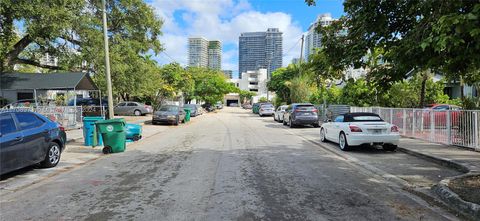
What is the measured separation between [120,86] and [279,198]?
940 inches

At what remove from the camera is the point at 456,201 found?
6141 mm

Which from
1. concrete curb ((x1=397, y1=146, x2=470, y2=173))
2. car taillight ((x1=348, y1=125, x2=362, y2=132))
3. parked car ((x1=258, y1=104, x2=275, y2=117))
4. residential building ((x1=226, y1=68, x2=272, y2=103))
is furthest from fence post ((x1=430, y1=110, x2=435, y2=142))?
residential building ((x1=226, y1=68, x2=272, y2=103))

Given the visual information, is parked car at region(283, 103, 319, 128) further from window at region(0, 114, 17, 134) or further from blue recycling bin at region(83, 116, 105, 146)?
window at region(0, 114, 17, 134)

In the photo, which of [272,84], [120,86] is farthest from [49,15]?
[272,84]

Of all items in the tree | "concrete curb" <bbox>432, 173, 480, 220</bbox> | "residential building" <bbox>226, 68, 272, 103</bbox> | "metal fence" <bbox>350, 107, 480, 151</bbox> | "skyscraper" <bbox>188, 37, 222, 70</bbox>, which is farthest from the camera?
"residential building" <bbox>226, 68, 272, 103</bbox>

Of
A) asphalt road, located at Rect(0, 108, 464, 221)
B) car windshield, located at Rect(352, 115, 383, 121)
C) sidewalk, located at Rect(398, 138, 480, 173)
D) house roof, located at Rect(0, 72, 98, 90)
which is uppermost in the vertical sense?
house roof, located at Rect(0, 72, 98, 90)

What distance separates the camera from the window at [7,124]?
7.98 metres

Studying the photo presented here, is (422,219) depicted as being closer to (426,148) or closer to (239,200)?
(239,200)

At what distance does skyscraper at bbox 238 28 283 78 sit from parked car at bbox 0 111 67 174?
4934cm

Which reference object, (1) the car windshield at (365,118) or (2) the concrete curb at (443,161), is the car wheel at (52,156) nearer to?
(1) the car windshield at (365,118)

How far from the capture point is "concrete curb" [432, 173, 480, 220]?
5636 millimetres

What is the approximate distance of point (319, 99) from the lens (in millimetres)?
34062

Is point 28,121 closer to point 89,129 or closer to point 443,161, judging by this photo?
point 89,129

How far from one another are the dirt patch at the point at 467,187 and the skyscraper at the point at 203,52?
64460mm
